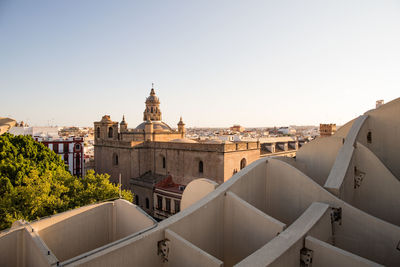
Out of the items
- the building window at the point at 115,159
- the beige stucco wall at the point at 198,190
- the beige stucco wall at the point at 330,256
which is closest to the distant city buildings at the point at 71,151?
the building window at the point at 115,159

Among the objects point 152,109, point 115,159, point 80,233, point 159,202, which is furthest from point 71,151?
point 80,233

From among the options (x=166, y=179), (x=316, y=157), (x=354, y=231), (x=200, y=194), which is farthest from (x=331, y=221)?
(x=166, y=179)

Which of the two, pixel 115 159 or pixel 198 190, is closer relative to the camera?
pixel 198 190

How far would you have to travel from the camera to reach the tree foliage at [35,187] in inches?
485

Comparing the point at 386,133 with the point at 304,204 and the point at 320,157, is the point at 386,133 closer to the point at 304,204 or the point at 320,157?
the point at 320,157

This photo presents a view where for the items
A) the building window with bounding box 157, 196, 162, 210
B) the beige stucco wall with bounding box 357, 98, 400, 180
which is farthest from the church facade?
the beige stucco wall with bounding box 357, 98, 400, 180

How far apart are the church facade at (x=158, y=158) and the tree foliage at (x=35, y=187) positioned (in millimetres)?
8586

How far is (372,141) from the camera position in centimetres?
1241

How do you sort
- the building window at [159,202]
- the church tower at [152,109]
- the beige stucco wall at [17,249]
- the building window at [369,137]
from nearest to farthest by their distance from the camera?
the beige stucco wall at [17,249] → the building window at [369,137] → the building window at [159,202] → the church tower at [152,109]

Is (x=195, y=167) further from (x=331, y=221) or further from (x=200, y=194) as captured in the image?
(x=331, y=221)

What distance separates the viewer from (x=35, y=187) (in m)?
12.8

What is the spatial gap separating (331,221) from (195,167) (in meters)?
18.6

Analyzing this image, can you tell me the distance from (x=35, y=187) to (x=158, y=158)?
52.7 ft

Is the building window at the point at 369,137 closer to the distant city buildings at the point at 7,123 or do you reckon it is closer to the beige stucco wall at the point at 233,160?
the beige stucco wall at the point at 233,160
